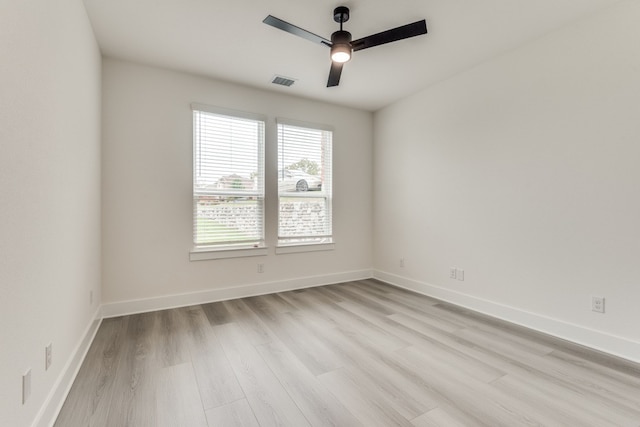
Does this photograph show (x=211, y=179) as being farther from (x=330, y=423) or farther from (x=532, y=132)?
(x=532, y=132)

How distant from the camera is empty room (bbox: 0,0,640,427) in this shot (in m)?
1.61

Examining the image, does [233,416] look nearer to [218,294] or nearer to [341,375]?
[341,375]

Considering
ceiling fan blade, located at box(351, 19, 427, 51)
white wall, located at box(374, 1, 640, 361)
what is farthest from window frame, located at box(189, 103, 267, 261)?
white wall, located at box(374, 1, 640, 361)

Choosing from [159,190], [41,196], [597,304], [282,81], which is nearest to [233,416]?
[41,196]

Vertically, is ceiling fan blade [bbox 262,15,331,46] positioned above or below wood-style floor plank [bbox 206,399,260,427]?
above

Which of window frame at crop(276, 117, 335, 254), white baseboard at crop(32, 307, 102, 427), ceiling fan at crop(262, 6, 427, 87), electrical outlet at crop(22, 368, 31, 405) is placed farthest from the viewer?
window frame at crop(276, 117, 335, 254)

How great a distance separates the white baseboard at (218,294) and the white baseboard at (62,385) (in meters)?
0.60

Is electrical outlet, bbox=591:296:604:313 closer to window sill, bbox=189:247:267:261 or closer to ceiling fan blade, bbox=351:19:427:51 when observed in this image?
ceiling fan blade, bbox=351:19:427:51

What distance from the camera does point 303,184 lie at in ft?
13.9

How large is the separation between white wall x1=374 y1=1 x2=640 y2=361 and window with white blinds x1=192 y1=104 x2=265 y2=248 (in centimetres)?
218

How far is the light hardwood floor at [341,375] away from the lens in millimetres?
1621

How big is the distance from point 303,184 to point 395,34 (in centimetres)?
236

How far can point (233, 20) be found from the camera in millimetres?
2492

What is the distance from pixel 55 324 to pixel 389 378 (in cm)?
205
